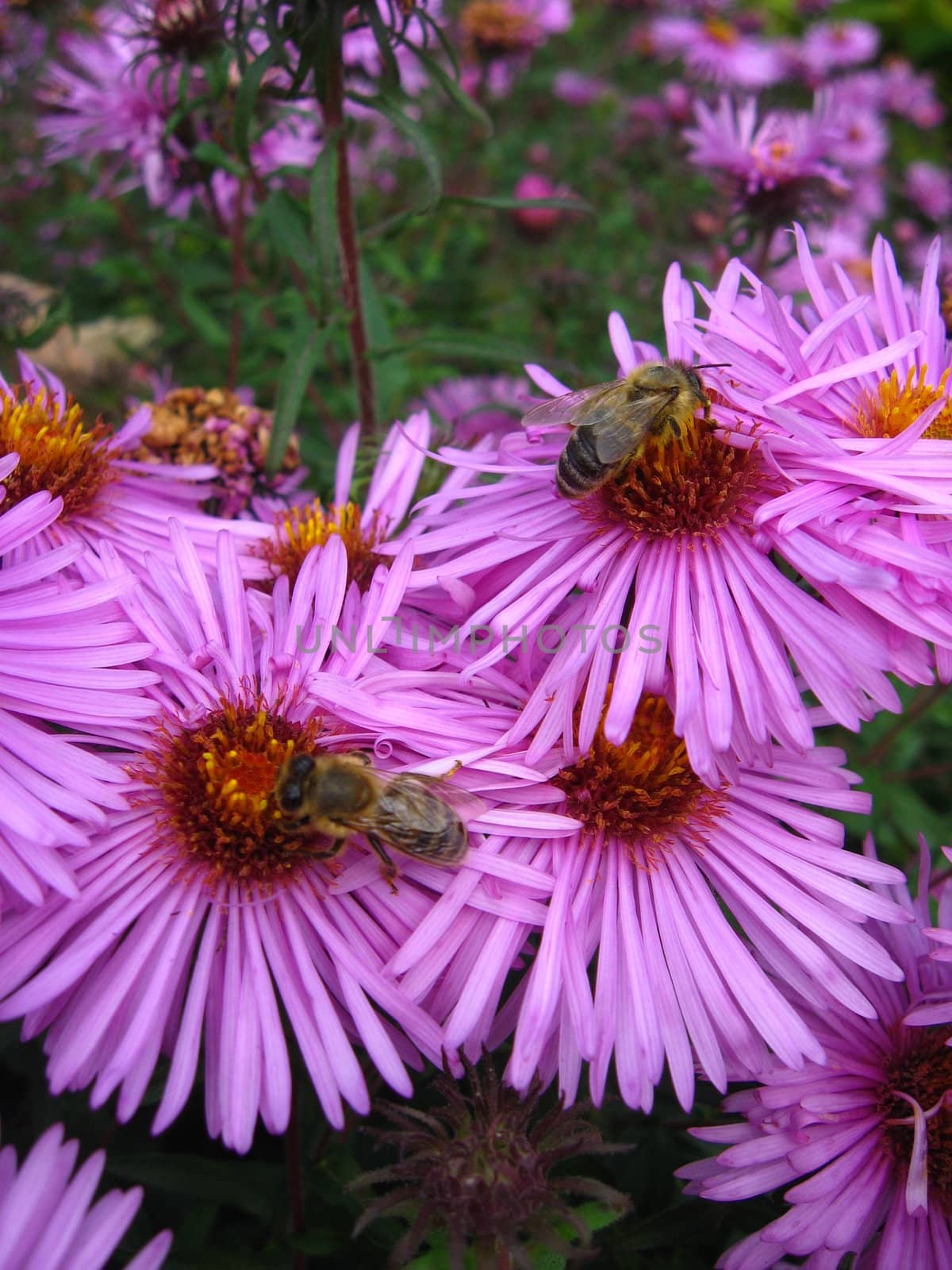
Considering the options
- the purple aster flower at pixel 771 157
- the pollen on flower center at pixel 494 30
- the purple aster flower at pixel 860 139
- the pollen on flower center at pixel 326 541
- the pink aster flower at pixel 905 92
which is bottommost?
the pollen on flower center at pixel 326 541

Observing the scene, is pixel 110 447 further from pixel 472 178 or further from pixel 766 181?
pixel 472 178

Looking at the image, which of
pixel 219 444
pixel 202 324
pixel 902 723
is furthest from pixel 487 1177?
pixel 202 324

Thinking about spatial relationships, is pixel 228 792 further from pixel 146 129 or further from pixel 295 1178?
pixel 146 129

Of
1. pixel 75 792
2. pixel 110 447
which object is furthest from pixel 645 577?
pixel 110 447

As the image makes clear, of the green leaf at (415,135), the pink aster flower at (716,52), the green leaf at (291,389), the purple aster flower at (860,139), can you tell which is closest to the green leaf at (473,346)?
the green leaf at (291,389)

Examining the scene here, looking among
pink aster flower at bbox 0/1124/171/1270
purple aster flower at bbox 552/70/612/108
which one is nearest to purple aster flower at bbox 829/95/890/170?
purple aster flower at bbox 552/70/612/108

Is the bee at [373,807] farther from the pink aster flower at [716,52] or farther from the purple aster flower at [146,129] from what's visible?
the pink aster flower at [716,52]
